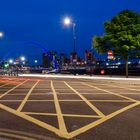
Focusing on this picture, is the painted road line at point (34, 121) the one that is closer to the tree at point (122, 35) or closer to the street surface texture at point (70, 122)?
the street surface texture at point (70, 122)

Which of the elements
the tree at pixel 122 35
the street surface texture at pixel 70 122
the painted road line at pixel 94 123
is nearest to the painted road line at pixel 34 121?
the street surface texture at pixel 70 122

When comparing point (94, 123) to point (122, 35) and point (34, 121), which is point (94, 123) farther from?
point (122, 35)

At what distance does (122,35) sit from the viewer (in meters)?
49.3

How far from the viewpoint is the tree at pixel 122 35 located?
49375mm

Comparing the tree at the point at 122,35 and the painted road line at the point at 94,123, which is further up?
the tree at the point at 122,35

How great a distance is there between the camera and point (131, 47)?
49.4 meters

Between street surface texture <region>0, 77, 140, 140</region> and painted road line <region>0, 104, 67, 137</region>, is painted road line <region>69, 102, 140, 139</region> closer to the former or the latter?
street surface texture <region>0, 77, 140, 140</region>

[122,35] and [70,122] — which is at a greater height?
[122,35]

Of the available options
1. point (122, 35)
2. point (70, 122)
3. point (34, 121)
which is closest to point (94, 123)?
point (70, 122)

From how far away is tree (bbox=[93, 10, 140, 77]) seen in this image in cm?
4938

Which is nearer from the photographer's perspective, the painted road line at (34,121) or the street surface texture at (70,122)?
the street surface texture at (70,122)

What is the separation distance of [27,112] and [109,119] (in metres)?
3.08

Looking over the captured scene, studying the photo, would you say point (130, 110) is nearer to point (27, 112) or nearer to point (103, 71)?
point (27, 112)

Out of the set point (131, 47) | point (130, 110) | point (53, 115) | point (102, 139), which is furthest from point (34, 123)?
point (131, 47)
